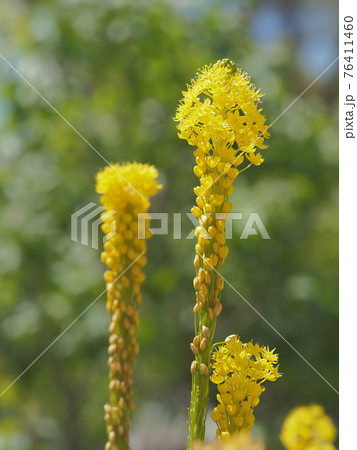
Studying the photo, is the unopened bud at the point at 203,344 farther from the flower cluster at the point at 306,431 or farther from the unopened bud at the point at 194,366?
the flower cluster at the point at 306,431

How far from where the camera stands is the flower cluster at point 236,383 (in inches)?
32.4

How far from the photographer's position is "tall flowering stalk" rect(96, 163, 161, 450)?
1.02m

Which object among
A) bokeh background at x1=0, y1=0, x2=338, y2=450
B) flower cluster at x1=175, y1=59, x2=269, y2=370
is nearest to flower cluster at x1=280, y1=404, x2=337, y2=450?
flower cluster at x1=175, y1=59, x2=269, y2=370

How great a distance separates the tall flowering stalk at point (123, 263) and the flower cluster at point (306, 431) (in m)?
0.30

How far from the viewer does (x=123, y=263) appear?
1.07 meters

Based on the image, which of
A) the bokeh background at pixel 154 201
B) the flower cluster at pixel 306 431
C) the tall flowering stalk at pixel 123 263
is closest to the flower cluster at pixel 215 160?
the tall flowering stalk at pixel 123 263

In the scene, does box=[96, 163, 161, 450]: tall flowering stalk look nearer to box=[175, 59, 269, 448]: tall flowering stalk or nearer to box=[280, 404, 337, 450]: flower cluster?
box=[175, 59, 269, 448]: tall flowering stalk

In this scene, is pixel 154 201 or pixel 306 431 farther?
pixel 154 201

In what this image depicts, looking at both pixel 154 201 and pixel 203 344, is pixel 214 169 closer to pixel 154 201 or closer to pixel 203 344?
pixel 203 344

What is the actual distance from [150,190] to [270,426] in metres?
3.36

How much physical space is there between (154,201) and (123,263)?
3.17 meters

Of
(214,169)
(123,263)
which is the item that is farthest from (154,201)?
(214,169)

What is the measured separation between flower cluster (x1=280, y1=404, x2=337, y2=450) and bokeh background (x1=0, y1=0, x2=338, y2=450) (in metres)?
2.33
